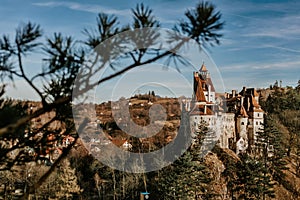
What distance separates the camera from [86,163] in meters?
19.4

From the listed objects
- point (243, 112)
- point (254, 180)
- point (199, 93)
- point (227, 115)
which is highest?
point (199, 93)

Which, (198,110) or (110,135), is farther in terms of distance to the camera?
(198,110)

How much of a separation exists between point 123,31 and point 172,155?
14843mm

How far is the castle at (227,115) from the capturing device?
826 inches

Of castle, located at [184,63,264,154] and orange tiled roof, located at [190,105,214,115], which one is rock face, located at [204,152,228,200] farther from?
orange tiled roof, located at [190,105,214,115]

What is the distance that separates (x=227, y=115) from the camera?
2530cm

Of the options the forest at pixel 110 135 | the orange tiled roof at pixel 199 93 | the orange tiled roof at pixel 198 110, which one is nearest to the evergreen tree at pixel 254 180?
the forest at pixel 110 135

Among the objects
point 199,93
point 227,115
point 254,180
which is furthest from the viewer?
point 227,115

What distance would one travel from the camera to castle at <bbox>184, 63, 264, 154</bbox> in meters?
21.0

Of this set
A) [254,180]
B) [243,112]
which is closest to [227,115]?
[243,112]

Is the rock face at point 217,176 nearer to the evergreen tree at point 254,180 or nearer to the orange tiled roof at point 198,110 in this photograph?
the evergreen tree at point 254,180

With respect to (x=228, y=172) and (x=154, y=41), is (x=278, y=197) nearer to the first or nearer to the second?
(x=228, y=172)

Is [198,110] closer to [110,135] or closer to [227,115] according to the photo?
[227,115]

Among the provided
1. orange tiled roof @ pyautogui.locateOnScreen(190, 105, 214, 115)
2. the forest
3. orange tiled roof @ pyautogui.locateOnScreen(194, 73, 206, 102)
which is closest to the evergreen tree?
the forest
